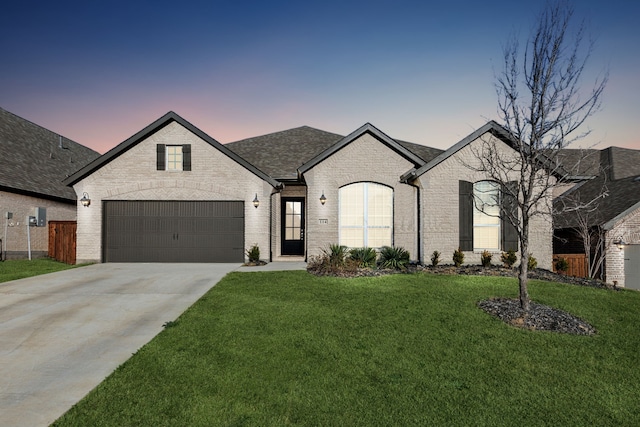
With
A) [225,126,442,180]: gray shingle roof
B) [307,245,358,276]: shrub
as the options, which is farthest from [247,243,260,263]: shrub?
[225,126,442,180]: gray shingle roof

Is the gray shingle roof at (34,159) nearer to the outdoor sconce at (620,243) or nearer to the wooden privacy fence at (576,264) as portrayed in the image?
the wooden privacy fence at (576,264)

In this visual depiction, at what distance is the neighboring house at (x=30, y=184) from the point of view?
17.5m

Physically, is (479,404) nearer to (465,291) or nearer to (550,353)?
(550,353)

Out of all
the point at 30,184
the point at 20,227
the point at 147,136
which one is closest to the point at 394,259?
the point at 147,136

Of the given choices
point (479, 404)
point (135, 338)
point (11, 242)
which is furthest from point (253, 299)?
point (11, 242)

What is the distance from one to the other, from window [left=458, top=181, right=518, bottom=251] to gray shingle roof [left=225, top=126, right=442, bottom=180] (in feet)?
10.5

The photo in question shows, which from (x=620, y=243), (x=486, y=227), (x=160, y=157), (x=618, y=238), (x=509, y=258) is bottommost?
(x=509, y=258)

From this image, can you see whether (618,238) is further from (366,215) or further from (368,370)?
(368,370)

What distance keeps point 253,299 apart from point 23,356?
431cm

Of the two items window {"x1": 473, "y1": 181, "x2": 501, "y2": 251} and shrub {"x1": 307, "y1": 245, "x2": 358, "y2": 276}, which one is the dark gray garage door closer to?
shrub {"x1": 307, "y1": 245, "x2": 358, "y2": 276}

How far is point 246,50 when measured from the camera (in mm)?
14422

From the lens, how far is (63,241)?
16.3 metres

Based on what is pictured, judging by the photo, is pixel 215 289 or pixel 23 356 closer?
pixel 23 356

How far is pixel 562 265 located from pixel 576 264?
1.19m
